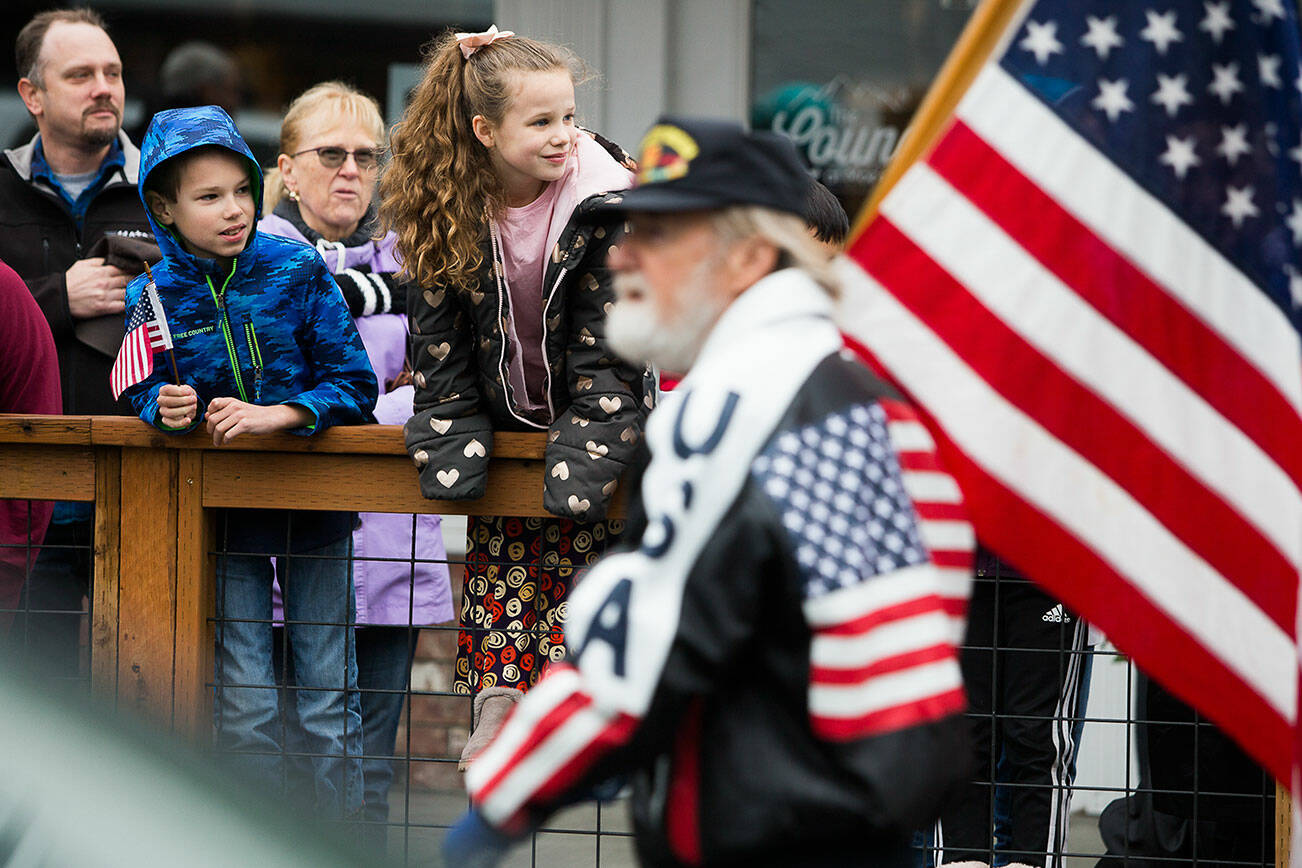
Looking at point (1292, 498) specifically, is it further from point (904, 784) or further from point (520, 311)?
point (520, 311)

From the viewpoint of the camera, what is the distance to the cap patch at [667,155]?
100 inches

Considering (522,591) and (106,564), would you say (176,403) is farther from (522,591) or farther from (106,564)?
(522,591)

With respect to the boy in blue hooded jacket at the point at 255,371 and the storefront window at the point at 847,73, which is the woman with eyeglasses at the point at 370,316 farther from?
the storefront window at the point at 847,73

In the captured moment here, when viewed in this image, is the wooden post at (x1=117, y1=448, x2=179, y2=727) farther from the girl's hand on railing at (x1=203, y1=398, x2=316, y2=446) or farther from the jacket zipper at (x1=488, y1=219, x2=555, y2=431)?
the jacket zipper at (x1=488, y1=219, x2=555, y2=431)

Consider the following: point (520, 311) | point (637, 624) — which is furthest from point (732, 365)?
point (520, 311)

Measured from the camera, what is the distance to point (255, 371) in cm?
450

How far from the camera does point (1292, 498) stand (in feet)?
9.57

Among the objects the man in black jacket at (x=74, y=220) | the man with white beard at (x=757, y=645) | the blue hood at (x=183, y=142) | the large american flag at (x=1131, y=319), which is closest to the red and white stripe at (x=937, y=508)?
the man with white beard at (x=757, y=645)

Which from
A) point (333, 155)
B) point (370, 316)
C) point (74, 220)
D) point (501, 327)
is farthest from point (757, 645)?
point (74, 220)

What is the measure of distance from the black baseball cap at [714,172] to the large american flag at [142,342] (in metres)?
2.18

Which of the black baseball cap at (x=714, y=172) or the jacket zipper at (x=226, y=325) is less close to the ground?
the black baseball cap at (x=714, y=172)

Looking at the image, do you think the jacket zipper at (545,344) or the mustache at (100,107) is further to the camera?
the mustache at (100,107)

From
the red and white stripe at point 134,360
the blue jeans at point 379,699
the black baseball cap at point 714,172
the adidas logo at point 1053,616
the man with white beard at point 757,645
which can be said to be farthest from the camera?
the blue jeans at point 379,699

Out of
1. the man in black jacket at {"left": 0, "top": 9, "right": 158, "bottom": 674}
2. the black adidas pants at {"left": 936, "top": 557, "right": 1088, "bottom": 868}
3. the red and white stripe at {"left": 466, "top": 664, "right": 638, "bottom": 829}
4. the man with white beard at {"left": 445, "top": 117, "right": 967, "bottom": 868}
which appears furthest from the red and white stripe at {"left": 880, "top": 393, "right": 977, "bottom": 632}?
the man in black jacket at {"left": 0, "top": 9, "right": 158, "bottom": 674}
